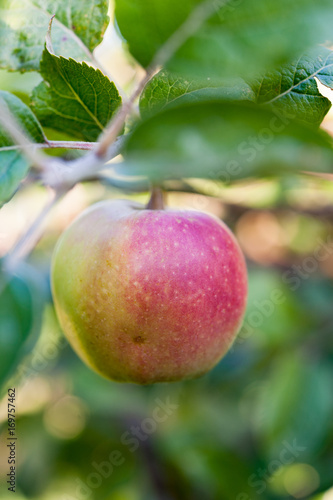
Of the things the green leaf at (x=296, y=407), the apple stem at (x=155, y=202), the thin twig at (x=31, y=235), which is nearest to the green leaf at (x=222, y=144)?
the thin twig at (x=31, y=235)

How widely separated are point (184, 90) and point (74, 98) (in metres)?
0.14

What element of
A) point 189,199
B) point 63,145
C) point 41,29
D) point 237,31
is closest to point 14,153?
point 63,145

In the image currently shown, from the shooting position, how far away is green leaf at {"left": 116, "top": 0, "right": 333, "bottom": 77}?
32 cm

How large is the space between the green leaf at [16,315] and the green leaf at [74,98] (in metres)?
0.19

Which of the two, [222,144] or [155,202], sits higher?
[222,144]

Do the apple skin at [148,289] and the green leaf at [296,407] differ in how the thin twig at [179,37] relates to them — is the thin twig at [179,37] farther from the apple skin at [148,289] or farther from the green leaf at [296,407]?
the green leaf at [296,407]

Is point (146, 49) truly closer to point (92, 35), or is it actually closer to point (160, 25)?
point (160, 25)

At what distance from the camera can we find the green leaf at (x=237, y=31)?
32 cm

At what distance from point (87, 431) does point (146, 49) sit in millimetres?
1349

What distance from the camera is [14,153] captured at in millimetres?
528

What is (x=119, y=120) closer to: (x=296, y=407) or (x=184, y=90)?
(x=184, y=90)

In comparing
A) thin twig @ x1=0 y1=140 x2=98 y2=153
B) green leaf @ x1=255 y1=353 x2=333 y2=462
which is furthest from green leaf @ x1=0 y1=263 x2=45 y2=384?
green leaf @ x1=255 y1=353 x2=333 y2=462

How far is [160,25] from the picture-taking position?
0.36m

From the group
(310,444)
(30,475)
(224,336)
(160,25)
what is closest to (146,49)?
(160,25)
